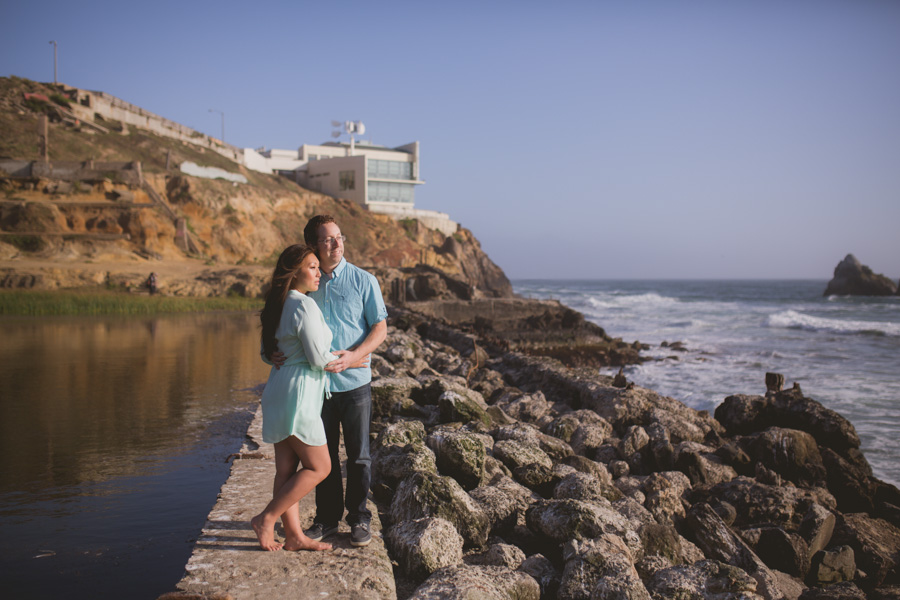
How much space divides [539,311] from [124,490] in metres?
23.7

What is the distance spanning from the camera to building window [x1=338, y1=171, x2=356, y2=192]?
5678 cm

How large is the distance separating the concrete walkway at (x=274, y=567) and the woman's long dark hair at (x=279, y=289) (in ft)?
3.44

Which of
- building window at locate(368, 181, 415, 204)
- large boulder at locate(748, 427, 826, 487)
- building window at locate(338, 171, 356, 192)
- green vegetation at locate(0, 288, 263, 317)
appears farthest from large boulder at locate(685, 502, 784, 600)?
building window at locate(338, 171, 356, 192)

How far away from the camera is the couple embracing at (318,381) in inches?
122

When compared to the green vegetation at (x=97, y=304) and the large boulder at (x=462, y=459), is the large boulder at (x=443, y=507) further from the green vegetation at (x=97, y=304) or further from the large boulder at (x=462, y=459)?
the green vegetation at (x=97, y=304)

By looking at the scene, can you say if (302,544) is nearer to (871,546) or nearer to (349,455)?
(349,455)

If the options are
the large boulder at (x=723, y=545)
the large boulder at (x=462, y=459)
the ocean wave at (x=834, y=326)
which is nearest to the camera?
the large boulder at (x=723, y=545)

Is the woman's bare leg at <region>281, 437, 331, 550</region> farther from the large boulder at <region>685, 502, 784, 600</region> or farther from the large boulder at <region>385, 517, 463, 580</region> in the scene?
the large boulder at <region>685, 502, 784, 600</region>

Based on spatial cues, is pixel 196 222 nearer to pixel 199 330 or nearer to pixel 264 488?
pixel 199 330

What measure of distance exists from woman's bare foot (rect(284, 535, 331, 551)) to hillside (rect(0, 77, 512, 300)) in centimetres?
2392

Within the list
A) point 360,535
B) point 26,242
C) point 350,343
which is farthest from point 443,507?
point 26,242

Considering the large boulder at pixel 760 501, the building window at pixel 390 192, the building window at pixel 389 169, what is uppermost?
the building window at pixel 389 169

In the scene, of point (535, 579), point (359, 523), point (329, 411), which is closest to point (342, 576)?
point (359, 523)

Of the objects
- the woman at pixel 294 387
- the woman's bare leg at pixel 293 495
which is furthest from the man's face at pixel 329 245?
the woman's bare leg at pixel 293 495
